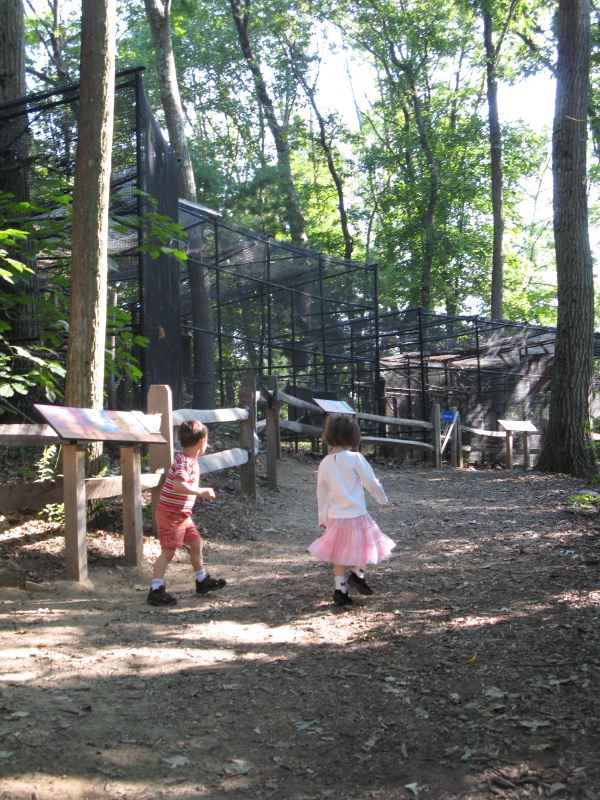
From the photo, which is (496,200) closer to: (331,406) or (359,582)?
(331,406)

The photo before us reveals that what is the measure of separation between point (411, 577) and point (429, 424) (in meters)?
11.4

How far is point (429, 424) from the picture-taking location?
17.1 meters

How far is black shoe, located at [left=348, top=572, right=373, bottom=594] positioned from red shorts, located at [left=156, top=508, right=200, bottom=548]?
118 cm

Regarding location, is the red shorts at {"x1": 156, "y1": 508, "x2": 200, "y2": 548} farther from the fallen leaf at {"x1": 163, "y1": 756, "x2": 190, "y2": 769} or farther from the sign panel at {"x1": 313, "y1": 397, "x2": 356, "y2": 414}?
the sign panel at {"x1": 313, "y1": 397, "x2": 356, "y2": 414}

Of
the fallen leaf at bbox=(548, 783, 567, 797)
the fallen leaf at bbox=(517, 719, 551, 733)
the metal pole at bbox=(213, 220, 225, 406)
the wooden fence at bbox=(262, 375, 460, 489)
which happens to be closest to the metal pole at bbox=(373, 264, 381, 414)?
the wooden fence at bbox=(262, 375, 460, 489)

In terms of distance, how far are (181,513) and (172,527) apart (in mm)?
110

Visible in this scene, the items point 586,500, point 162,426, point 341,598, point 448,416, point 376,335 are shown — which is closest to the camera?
point 341,598

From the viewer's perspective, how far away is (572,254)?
1328 centimetres

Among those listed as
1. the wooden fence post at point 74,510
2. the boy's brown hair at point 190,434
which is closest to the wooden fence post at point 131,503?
the wooden fence post at point 74,510

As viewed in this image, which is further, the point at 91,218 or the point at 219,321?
the point at 219,321

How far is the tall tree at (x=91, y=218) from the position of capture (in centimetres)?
634

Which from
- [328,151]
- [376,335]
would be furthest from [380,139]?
[376,335]

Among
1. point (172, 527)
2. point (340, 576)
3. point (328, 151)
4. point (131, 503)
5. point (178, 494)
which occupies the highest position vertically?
point (328, 151)

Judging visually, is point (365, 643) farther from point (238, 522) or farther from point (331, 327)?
point (331, 327)
